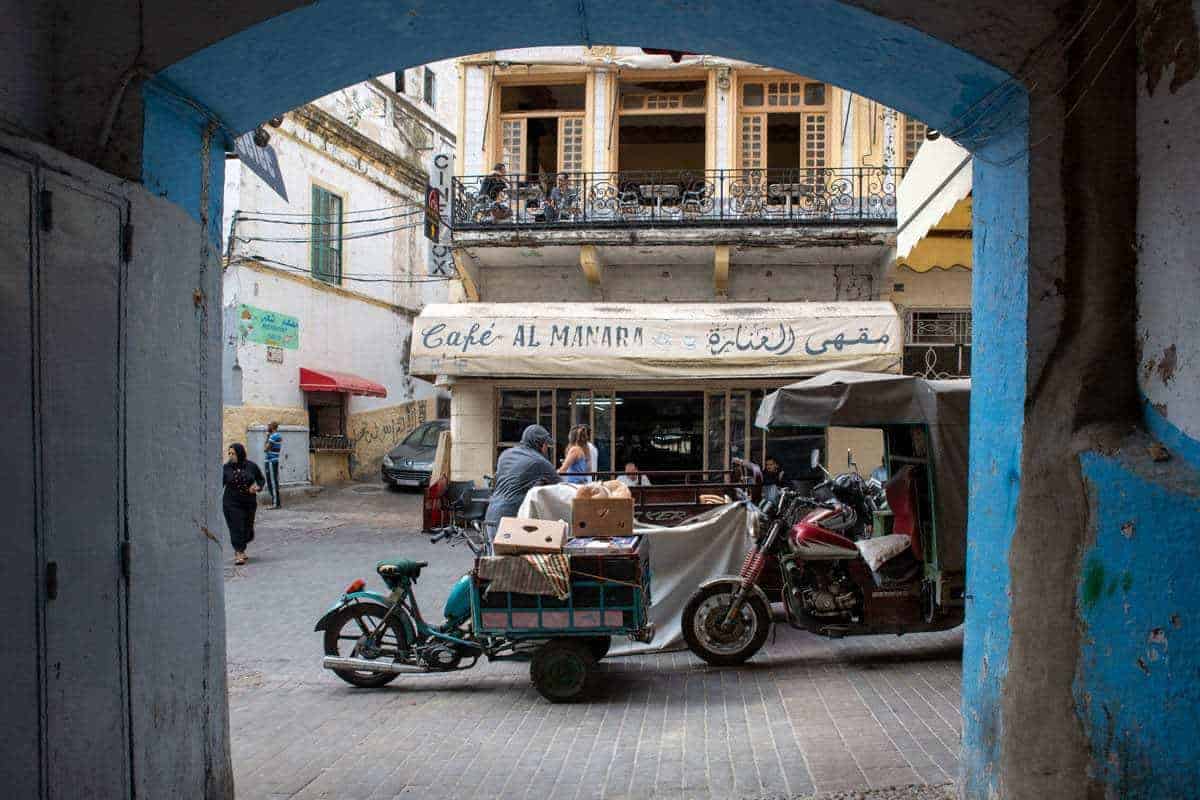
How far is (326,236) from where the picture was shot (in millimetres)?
21938

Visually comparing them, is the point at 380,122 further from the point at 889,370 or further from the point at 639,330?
the point at 889,370

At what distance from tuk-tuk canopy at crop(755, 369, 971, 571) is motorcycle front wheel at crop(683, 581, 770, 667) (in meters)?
1.35

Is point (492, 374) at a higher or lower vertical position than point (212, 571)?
higher

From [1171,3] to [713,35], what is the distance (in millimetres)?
1706

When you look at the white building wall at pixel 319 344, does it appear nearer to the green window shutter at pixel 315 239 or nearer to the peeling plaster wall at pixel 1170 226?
the green window shutter at pixel 315 239

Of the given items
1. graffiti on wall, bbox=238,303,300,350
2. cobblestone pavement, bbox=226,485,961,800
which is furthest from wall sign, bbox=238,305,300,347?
cobblestone pavement, bbox=226,485,961,800

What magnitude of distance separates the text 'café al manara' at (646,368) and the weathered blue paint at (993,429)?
881 centimetres

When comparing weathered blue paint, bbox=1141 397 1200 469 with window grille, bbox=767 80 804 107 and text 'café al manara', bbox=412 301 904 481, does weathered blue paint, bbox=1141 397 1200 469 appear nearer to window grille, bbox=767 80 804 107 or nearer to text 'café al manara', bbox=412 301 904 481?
text 'café al manara', bbox=412 301 904 481

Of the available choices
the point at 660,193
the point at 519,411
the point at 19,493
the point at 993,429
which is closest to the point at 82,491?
the point at 19,493

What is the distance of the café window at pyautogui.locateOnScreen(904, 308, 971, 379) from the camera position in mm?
14734

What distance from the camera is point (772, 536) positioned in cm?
658

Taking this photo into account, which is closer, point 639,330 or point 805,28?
point 805,28

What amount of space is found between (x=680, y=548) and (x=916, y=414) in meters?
2.14

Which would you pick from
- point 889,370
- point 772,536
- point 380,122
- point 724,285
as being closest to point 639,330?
point 724,285
